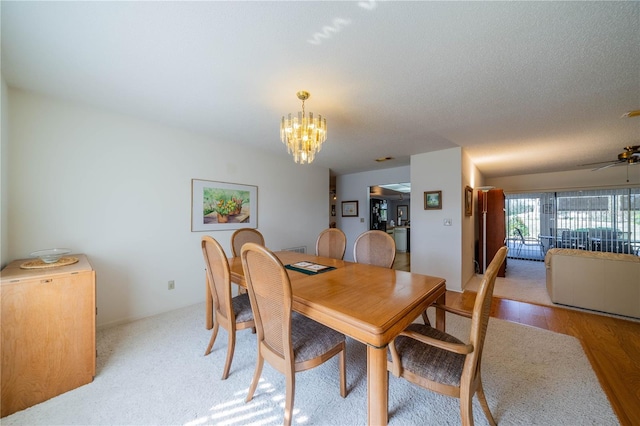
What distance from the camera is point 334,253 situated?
2.82 m

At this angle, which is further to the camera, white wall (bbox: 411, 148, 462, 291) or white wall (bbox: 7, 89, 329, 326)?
white wall (bbox: 411, 148, 462, 291)

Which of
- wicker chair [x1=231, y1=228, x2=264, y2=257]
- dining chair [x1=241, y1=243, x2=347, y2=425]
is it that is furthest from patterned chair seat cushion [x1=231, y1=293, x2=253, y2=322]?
wicker chair [x1=231, y1=228, x2=264, y2=257]

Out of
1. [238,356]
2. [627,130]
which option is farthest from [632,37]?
[238,356]

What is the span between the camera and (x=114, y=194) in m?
2.47

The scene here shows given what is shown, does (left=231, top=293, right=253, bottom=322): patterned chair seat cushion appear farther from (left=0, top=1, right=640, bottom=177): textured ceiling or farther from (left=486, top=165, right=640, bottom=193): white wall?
(left=486, top=165, right=640, bottom=193): white wall

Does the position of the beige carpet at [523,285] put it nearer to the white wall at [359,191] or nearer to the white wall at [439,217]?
the white wall at [439,217]

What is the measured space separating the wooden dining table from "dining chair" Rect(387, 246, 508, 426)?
17 cm

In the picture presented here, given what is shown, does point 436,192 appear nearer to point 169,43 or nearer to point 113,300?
point 169,43

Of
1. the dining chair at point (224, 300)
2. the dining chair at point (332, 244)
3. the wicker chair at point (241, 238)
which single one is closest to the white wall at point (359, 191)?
the dining chair at point (332, 244)

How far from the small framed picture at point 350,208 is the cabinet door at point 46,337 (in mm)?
5009

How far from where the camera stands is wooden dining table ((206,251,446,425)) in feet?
3.36

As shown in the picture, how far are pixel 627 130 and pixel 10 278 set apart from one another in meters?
6.08

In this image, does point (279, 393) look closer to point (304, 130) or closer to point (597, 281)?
point (304, 130)

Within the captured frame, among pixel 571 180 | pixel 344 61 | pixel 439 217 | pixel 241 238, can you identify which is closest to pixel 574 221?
pixel 571 180
